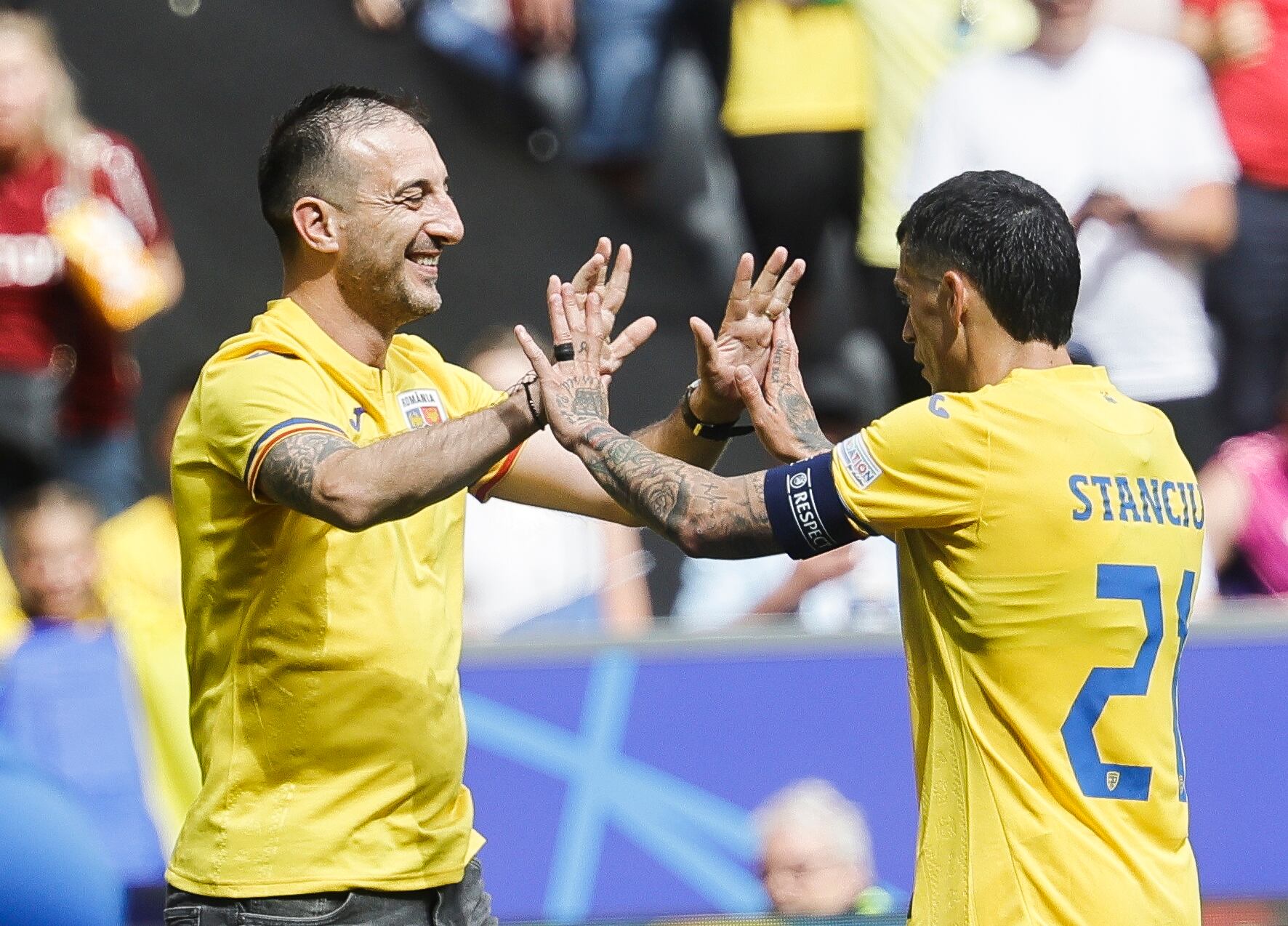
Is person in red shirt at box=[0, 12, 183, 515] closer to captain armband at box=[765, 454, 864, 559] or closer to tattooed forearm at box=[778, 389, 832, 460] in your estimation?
tattooed forearm at box=[778, 389, 832, 460]

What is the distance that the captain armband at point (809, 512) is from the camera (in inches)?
112

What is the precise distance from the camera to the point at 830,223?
21.2ft

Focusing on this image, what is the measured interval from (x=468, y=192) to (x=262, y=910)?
14.2 feet

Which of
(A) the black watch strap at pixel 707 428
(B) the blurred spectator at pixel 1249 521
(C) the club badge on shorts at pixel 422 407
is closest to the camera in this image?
(C) the club badge on shorts at pixel 422 407

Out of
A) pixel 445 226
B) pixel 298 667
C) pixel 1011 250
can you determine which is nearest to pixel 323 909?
pixel 298 667

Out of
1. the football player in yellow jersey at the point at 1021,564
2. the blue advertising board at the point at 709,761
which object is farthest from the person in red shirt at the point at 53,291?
the football player in yellow jersey at the point at 1021,564

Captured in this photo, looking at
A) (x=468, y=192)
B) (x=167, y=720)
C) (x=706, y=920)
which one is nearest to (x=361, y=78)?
(x=468, y=192)

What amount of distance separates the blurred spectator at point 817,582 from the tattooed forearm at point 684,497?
249 centimetres

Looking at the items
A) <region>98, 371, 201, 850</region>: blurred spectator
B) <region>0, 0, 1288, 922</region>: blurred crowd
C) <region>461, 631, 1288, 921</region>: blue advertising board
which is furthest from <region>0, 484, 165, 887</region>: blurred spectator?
<region>461, 631, 1288, 921</region>: blue advertising board

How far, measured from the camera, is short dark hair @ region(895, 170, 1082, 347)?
2881 mm

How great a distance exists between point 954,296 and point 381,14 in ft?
14.7

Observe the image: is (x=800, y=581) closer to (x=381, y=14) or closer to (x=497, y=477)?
(x=497, y=477)

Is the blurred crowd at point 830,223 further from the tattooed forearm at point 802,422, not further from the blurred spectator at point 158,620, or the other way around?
the tattooed forearm at point 802,422

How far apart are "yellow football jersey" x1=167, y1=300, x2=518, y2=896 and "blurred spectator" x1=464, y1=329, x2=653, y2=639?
8.93ft
